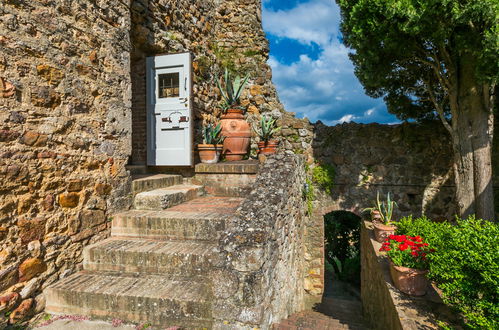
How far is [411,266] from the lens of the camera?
120 inches

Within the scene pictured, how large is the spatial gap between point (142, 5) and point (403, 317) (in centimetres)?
567

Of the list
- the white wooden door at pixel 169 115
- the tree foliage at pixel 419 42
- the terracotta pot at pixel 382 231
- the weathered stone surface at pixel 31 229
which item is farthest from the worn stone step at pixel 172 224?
the tree foliage at pixel 419 42

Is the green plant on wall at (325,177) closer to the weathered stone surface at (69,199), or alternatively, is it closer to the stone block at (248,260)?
the stone block at (248,260)

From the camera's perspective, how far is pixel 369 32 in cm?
499

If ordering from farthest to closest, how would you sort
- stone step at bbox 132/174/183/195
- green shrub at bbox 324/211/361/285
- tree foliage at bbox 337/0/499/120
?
green shrub at bbox 324/211/361/285
tree foliage at bbox 337/0/499/120
stone step at bbox 132/174/183/195

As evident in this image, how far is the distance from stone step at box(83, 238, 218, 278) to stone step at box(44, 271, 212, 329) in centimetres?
13

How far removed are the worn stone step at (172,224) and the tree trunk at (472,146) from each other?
451cm

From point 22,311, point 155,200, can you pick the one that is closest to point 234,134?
point 155,200

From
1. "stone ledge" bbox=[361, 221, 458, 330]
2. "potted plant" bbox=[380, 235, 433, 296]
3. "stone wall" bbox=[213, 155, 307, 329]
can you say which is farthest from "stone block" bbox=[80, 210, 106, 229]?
"potted plant" bbox=[380, 235, 433, 296]

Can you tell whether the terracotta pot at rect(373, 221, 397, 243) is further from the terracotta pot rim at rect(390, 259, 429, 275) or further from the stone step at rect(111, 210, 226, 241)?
the stone step at rect(111, 210, 226, 241)

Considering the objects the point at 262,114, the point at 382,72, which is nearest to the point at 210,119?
→ the point at 262,114

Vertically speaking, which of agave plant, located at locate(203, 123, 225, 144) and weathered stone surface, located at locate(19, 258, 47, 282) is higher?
agave plant, located at locate(203, 123, 225, 144)

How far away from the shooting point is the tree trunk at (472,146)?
5047 millimetres

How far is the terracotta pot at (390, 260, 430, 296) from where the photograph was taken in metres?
2.97
